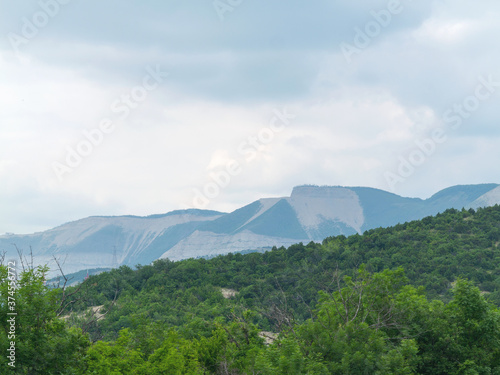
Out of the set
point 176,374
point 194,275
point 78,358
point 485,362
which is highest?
point 194,275

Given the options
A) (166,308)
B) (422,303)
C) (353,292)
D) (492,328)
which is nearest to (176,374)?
(353,292)

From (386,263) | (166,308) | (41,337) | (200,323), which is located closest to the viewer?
(41,337)

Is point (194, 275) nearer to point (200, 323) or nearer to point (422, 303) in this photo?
point (200, 323)

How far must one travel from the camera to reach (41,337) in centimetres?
2156

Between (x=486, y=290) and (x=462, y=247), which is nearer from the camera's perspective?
(x=486, y=290)

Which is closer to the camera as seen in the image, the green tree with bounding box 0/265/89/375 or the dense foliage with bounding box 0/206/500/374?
the green tree with bounding box 0/265/89/375

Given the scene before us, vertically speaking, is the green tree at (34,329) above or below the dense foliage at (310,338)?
above

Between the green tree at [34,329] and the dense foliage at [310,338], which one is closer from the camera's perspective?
the green tree at [34,329]

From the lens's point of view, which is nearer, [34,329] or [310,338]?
[34,329]

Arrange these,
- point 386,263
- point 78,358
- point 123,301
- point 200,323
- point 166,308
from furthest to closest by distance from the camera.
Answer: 1. point 386,263
2. point 123,301
3. point 166,308
4. point 200,323
5. point 78,358

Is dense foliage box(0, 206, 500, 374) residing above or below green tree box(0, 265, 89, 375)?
below

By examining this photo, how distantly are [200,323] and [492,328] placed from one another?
19.7m

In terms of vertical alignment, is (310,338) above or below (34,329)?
below

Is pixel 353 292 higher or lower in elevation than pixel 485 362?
higher
